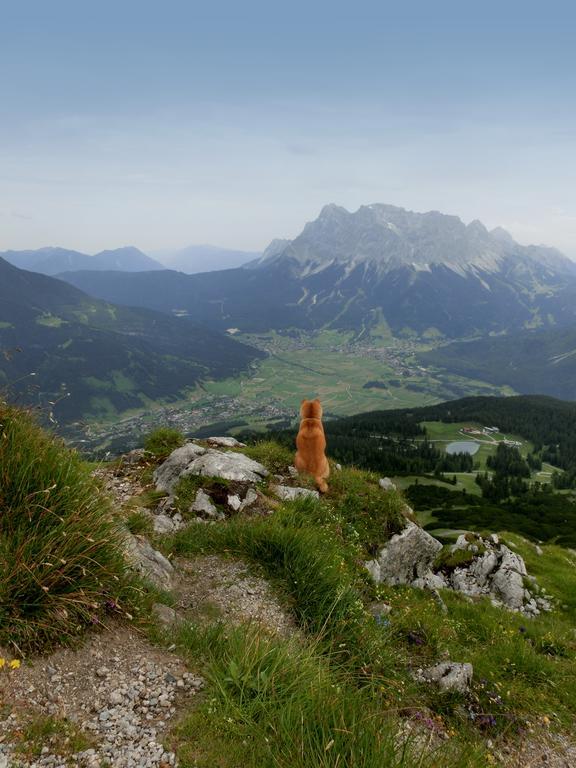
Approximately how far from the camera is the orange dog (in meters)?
12.6

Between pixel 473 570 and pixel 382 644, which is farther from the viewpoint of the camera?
pixel 473 570

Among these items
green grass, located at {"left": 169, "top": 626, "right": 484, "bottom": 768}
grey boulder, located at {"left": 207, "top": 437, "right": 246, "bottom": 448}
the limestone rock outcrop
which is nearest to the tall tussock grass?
green grass, located at {"left": 169, "top": 626, "right": 484, "bottom": 768}

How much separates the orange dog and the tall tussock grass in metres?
7.64

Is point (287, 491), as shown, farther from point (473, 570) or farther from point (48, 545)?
point (473, 570)

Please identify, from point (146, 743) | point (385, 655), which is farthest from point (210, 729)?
point (385, 655)

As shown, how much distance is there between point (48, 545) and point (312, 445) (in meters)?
8.84

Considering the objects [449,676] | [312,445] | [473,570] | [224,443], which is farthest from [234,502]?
[473,570]

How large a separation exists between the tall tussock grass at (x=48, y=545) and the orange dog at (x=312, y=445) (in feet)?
25.1

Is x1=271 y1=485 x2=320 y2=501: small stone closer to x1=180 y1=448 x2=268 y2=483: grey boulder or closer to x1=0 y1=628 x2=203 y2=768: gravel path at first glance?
x1=180 y1=448 x2=268 y2=483: grey boulder

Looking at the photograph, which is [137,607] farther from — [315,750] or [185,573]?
[315,750]

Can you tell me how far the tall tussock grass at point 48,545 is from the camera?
418 cm

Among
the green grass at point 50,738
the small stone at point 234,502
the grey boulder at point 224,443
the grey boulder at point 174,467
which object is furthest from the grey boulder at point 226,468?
the green grass at point 50,738

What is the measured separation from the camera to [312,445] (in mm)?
12617

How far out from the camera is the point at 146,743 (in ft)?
11.6
